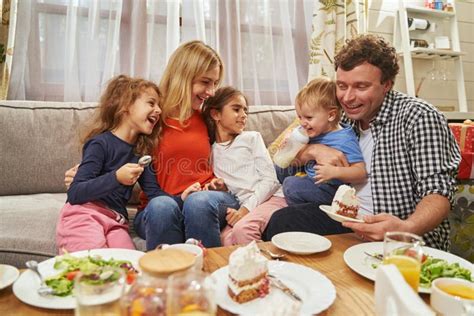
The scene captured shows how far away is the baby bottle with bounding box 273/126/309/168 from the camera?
6.21ft

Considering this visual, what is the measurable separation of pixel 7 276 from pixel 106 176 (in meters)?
0.66

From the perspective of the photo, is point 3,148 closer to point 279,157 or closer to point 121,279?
point 279,157

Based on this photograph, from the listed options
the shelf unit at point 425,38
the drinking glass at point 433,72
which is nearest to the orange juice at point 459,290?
the shelf unit at point 425,38

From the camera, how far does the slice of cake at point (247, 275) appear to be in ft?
2.93

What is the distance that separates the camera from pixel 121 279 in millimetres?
689

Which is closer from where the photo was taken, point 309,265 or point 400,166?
point 309,265

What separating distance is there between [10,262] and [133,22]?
176 cm

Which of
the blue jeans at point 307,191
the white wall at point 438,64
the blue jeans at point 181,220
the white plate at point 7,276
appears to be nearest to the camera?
the white plate at point 7,276

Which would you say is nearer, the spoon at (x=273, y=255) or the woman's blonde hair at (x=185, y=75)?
the spoon at (x=273, y=255)

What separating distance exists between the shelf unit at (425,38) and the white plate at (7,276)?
3.15 m

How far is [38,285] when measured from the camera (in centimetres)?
94

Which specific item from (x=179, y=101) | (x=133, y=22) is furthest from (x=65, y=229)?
(x=133, y=22)

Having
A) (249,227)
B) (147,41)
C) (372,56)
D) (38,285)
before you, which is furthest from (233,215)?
(147,41)

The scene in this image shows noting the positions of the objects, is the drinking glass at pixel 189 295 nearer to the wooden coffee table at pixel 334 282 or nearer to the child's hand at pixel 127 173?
the wooden coffee table at pixel 334 282
